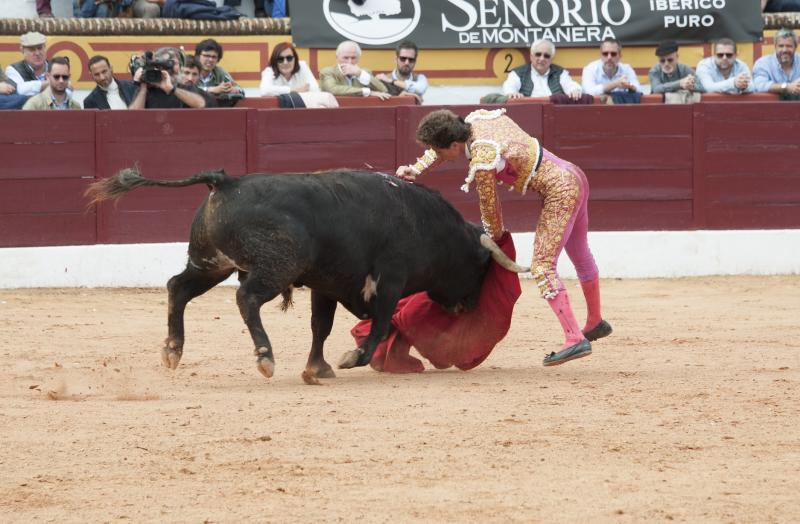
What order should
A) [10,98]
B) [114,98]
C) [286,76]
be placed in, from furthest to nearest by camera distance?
[286,76] → [114,98] → [10,98]

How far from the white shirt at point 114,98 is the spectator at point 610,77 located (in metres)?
3.19

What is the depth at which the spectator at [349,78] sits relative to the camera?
9.33 m

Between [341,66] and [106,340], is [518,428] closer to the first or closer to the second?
[106,340]

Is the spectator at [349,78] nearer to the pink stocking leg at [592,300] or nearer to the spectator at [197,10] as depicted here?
the spectator at [197,10]

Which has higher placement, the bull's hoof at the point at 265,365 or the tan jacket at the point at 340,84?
the tan jacket at the point at 340,84

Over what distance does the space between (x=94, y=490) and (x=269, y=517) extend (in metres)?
0.54

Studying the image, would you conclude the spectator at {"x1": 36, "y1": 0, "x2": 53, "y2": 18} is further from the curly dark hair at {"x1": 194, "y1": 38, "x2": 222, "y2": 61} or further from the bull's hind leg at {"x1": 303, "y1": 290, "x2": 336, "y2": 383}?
the bull's hind leg at {"x1": 303, "y1": 290, "x2": 336, "y2": 383}

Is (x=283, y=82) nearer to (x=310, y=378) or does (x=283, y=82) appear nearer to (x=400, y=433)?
(x=310, y=378)

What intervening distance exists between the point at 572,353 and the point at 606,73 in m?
4.90

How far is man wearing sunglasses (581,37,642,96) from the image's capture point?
9.75 metres

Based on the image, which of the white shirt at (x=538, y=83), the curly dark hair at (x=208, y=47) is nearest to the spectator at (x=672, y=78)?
the white shirt at (x=538, y=83)

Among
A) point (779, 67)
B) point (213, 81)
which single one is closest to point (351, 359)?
point (213, 81)

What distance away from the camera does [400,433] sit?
13.8 ft

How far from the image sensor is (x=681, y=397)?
16.1ft
